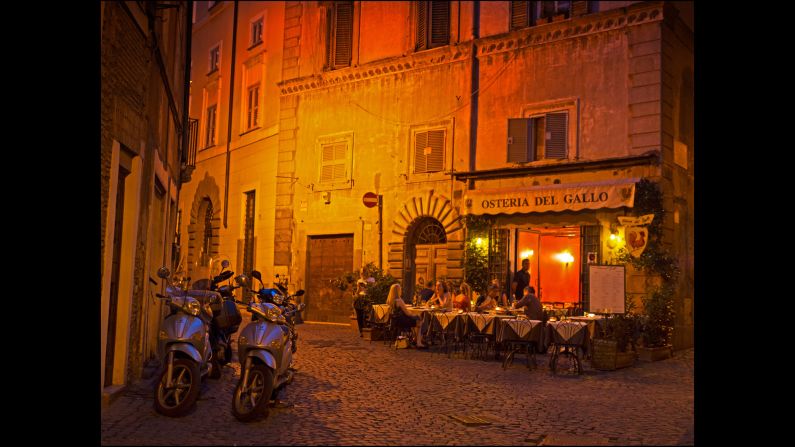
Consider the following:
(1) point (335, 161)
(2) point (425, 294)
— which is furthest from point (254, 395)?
(1) point (335, 161)

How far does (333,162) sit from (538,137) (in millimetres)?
6489

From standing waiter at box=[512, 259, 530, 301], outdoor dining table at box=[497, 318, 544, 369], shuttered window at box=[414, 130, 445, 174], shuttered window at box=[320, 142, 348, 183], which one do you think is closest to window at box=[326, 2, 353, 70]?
shuttered window at box=[320, 142, 348, 183]

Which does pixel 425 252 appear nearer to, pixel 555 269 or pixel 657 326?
pixel 555 269

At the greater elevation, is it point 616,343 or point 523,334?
point 523,334

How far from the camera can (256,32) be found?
2483 centimetres

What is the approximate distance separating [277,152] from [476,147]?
7075mm

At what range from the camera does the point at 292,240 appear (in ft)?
73.2

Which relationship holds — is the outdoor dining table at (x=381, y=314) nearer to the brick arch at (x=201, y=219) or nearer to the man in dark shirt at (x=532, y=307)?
the man in dark shirt at (x=532, y=307)

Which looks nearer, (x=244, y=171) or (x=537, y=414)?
(x=537, y=414)

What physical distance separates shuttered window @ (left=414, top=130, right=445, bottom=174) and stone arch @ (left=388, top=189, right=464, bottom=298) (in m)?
0.68

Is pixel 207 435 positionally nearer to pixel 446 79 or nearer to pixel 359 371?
pixel 359 371

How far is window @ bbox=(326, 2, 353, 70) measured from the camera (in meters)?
21.9

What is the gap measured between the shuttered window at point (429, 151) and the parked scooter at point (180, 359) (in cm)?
1264
